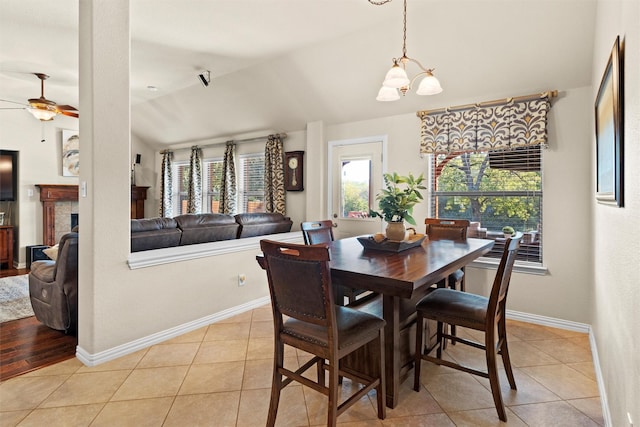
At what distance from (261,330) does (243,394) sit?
1.01m

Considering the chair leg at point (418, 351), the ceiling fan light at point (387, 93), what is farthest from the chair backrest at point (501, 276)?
the ceiling fan light at point (387, 93)

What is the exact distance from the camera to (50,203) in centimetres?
596

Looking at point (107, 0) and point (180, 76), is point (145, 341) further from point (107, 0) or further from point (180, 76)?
point (180, 76)

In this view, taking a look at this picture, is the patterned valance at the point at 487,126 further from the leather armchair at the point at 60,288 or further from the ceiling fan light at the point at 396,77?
the leather armchair at the point at 60,288

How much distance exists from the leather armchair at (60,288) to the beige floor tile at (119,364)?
2.21ft

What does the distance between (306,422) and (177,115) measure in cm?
582

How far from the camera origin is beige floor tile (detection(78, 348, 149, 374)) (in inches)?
94.6

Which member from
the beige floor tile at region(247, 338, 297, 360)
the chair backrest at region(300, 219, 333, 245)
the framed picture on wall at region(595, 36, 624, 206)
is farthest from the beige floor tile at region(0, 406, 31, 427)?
the framed picture on wall at region(595, 36, 624, 206)

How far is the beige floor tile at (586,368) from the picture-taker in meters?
2.36

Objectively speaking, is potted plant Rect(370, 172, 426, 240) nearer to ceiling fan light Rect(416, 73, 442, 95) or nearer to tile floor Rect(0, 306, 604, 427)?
ceiling fan light Rect(416, 73, 442, 95)

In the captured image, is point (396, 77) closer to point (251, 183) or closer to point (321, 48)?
point (321, 48)

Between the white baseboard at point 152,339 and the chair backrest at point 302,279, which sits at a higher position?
the chair backrest at point 302,279

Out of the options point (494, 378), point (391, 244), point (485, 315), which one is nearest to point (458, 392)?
point (494, 378)

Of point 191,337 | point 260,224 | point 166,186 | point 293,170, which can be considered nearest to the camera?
point 191,337
